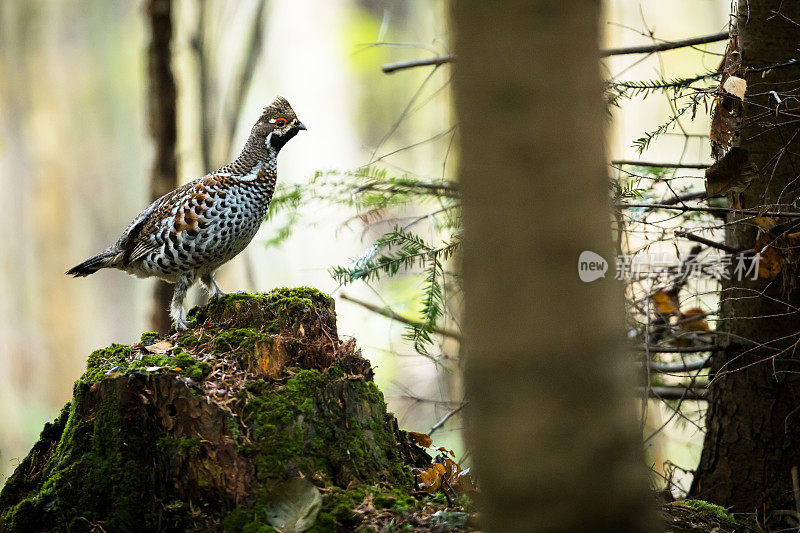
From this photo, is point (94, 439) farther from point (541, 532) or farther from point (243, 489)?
point (541, 532)

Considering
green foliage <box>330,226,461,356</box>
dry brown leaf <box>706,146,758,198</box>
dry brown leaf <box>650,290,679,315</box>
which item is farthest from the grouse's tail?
dry brown leaf <box>706,146,758,198</box>

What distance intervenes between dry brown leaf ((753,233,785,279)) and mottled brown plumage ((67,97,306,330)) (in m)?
2.70

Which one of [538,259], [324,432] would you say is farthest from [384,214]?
[538,259]

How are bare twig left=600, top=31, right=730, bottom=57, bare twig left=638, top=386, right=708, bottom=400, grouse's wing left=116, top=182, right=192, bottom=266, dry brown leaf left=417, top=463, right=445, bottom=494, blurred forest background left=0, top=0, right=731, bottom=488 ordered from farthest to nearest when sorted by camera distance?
1. blurred forest background left=0, top=0, right=731, bottom=488
2. grouse's wing left=116, top=182, right=192, bottom=266
3. bare twig left=638, top=386, right=708, bottom=400
4. bare twig left=600, top=31, right=730, bottom=57
5. dry brown leaf left=417, top=463, right=445, bottom=494

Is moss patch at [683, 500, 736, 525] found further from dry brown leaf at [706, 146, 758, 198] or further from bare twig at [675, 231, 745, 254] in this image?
dry brown leaf at [706, 146, 758, 198]

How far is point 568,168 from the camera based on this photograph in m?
1.49

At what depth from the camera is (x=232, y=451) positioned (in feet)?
8.10

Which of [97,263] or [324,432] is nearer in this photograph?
[324,432]

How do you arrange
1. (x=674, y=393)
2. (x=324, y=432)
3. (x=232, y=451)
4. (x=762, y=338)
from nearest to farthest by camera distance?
(x=232, y=451), (x=324, y=432), (x=762, y=338), (x=674, y=393)


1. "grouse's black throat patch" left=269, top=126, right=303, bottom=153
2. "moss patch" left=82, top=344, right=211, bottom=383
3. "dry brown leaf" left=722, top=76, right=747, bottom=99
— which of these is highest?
"grouse's black throat patch" left=269, top=126, right=303, bottom=153

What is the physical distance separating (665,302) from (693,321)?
0.22 m

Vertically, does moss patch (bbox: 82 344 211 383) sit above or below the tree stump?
above

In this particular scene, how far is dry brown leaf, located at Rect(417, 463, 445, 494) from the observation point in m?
2.63

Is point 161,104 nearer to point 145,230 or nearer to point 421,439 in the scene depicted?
point 145,230
